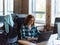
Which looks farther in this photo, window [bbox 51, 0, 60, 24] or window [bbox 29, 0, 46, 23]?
window [bbox 29, 0, 46, 23]

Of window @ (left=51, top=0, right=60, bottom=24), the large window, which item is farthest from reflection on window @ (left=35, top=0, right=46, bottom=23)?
the large window

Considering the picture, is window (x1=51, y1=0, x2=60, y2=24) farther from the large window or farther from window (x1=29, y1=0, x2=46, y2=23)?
the large window

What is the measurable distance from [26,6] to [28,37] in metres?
2.78

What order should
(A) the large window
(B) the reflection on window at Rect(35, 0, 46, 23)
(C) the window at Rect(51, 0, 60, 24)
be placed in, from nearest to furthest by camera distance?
(C) the window at Rect(51, 0, 60, 24) < (B) the reflection on window at Rect(35, 0, 46, 23) < (A) the large window

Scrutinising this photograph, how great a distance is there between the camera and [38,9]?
6.36m

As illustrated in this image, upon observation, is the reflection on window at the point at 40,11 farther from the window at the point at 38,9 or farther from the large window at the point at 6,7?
the large window at the point at 6,7

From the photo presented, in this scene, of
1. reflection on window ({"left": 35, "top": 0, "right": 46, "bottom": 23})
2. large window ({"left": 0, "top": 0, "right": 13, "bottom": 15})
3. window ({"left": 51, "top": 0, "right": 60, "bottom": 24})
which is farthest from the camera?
large window ({"left": 0, "top": 0, "right": 13, "bottom": 15})

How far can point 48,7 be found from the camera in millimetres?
5801

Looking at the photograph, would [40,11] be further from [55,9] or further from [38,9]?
[55,9]

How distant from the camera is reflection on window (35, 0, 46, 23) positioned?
616 centimetres

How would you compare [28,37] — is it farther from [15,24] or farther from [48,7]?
[48,7]

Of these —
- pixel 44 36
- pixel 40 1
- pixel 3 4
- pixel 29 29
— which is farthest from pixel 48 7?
pixel 44 36

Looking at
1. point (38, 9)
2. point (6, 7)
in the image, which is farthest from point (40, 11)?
point (6, 7)

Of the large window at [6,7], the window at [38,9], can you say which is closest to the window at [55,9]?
the window at [38,9]
